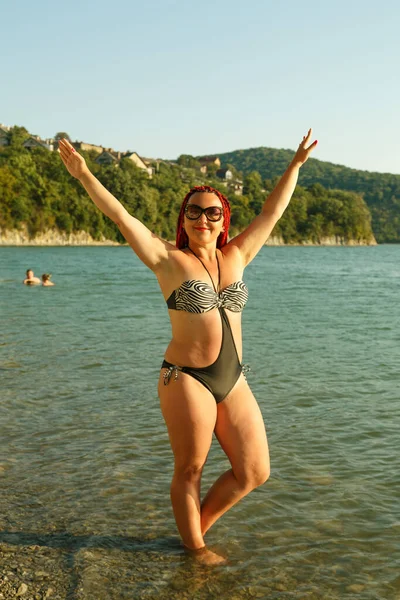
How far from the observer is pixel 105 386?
10.0 m

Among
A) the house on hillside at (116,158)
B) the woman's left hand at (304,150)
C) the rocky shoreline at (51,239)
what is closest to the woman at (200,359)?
the woman's left hand at (304,150)

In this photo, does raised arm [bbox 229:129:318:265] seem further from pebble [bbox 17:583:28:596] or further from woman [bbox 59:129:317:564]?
pebble [bbox 17:583:28:596]

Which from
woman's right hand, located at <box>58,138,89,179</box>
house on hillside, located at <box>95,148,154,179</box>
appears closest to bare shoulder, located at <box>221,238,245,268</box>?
woman's right hand, located at <box>58,138,89,179</box>

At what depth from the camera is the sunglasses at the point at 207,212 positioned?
443 cm

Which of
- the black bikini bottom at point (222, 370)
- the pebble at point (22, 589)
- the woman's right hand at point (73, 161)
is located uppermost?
the woman's right hand at point (73, 161)

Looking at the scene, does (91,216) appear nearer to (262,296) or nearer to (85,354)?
(262,296)

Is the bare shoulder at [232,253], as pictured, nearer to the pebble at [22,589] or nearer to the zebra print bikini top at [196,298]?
the zebra print bikini top at [196,298]

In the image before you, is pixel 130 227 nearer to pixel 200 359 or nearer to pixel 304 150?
pixel 200 359

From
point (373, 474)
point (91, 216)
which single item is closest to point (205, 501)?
point (373, 474)

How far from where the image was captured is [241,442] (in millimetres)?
4305

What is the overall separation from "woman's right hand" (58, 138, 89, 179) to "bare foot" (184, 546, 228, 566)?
8.87ft

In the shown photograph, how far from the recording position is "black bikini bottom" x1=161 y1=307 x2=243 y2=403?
168 inches

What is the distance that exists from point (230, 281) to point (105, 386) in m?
5.94

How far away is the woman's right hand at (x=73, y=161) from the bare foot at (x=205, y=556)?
270 centimetres
